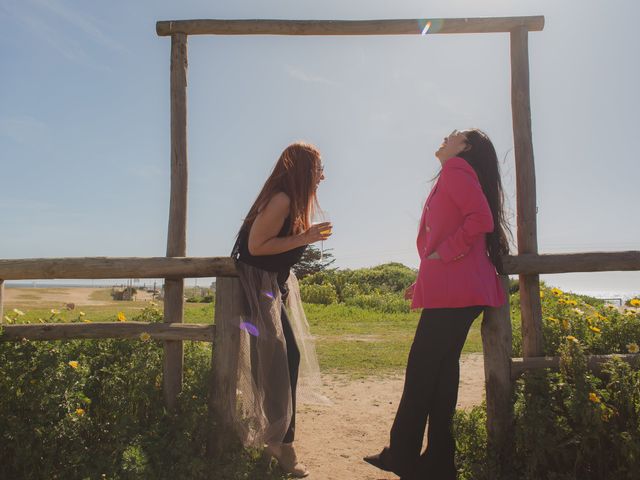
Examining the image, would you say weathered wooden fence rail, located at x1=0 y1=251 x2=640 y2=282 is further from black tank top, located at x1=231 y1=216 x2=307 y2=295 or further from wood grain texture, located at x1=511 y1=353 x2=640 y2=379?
wood grain texture, located at x1=511 y1=353 x2=640 y2=379

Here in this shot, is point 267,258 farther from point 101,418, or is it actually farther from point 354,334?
point 354,334

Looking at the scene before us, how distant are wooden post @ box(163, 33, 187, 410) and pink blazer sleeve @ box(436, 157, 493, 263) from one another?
6.69 feet

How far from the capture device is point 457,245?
3277 mm

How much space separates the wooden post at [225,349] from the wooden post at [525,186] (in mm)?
2204

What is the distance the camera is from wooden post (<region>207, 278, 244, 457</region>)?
3.79m

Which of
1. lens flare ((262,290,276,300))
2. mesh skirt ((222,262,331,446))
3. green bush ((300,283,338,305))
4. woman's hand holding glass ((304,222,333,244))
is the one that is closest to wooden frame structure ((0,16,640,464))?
mesh skirt ((222,262,331,446))

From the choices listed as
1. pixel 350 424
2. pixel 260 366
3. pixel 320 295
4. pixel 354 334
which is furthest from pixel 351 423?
pixel 320 295

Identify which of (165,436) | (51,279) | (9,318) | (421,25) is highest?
(421,25)

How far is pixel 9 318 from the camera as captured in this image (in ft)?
14.8

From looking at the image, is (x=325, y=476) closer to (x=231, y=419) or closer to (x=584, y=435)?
(x=231, y=419)

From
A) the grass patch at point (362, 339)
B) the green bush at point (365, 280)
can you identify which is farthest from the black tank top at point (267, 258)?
the green bush at point (365, 280)

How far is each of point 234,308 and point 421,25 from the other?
2.76 metres

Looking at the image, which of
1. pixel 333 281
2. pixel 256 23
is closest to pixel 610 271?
pixel 256 23

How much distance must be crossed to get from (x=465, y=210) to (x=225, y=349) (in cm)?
200
